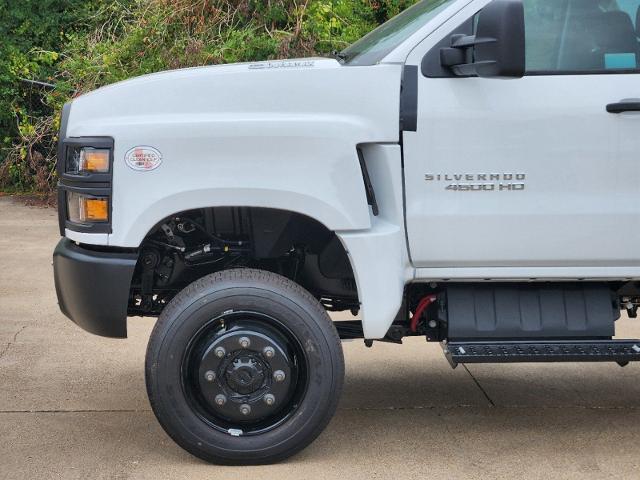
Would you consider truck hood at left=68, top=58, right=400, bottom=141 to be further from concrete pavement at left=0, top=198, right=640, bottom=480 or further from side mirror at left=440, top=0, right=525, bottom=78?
concrete pavement at left=0, top=198, right=640, bottom=480

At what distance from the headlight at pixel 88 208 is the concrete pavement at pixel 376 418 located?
1.09 meters

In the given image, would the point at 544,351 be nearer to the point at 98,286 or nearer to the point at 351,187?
the point at 351,187

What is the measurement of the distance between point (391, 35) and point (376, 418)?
6.29 feet

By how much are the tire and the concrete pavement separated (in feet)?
0.50

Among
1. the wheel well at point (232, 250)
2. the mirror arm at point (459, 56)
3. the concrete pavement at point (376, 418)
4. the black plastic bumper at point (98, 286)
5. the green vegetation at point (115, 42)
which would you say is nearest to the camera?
the mirror arm at point (459, 56)

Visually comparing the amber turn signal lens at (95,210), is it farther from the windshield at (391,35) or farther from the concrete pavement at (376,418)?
the windshield at (391,35)


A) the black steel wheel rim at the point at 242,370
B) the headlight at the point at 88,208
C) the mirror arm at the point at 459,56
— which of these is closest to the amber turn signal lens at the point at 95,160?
the headlight at the point at 88,208

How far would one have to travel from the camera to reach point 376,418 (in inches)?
200

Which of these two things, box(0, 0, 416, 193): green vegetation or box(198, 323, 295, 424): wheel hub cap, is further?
box(0, 0, 416, 193): green vegetation

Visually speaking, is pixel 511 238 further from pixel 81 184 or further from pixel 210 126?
pixel 81 184

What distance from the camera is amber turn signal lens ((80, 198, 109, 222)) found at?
423 cm

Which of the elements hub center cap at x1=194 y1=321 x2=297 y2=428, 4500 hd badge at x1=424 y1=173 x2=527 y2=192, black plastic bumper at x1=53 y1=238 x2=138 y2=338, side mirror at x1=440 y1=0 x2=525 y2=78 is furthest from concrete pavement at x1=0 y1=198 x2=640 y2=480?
side mirror at x1=440 y1=0 x2=525 y2=78

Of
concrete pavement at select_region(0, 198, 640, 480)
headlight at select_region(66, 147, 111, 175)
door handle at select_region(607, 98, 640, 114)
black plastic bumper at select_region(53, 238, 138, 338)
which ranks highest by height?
door handle at select_region(607, 98, 640, 114)

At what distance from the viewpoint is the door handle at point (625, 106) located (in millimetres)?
4199
